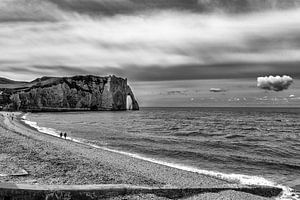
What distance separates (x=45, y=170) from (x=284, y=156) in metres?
19.4

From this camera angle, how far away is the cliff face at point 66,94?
158 m

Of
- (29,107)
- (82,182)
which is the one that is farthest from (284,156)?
(29,107)

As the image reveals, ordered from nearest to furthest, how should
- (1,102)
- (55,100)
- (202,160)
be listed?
(202,160), (1,102), (55,100)

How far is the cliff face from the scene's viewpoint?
15766 centimetres

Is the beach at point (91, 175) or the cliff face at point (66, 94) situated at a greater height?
the cliff face at point (66, 94)

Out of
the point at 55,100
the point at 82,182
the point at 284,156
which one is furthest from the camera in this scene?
the point at 55,100

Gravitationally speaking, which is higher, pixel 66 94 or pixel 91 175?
pixel 66 94

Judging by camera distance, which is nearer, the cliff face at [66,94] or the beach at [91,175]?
the beach at [91,175]

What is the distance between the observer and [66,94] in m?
175

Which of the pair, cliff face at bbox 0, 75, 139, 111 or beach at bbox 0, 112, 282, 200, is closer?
beach at bbox 0, 112, 282, 200

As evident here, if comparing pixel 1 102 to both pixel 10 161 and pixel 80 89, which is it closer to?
pixel 80 89

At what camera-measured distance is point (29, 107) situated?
15900cm

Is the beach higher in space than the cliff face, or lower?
lower

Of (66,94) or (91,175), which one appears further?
(66,94)
